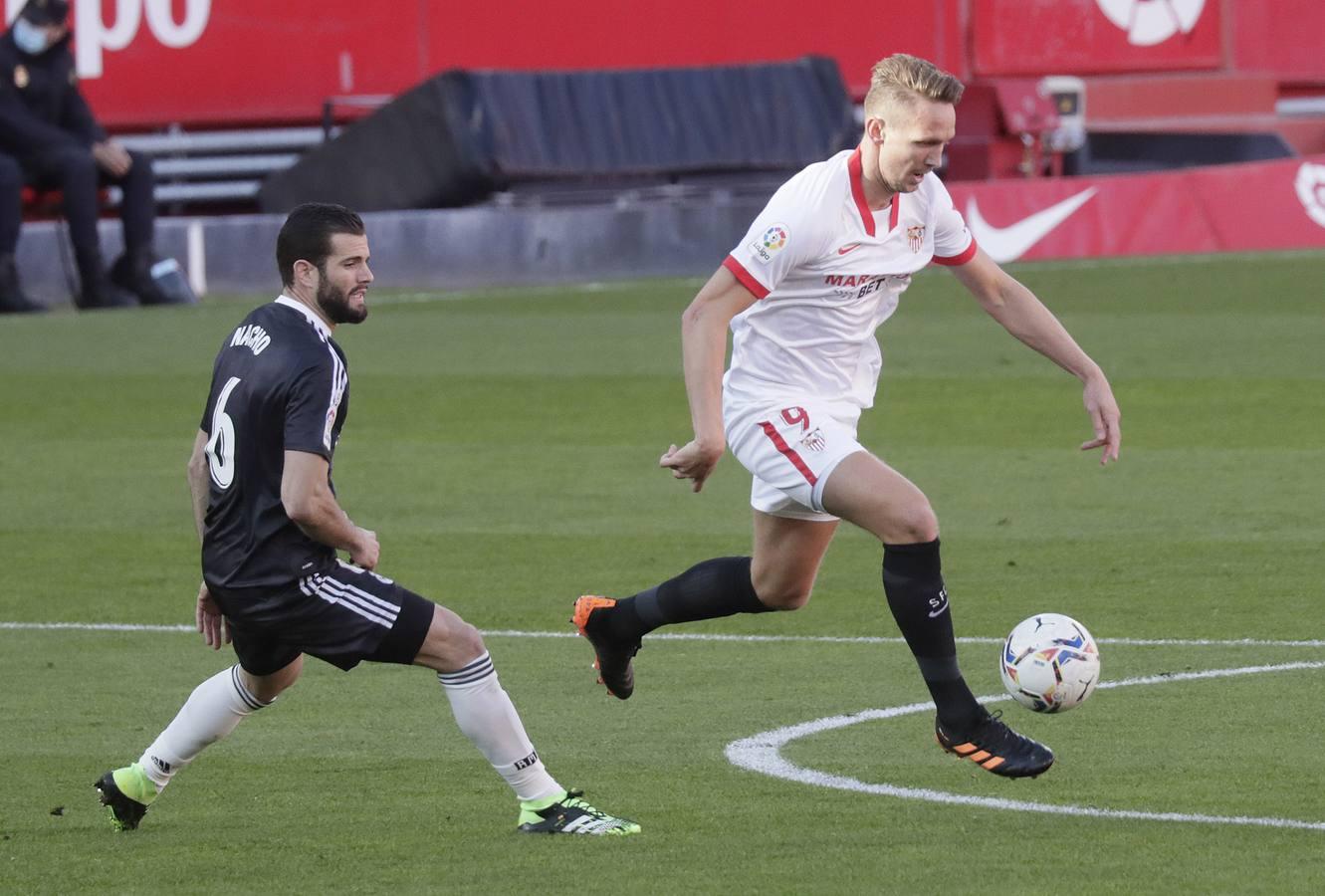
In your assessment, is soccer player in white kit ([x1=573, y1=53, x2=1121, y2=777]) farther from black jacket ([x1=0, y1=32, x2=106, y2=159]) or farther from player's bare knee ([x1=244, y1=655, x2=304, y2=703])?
black jacket ([x1=0, y1=32, x2=106, y2=159])

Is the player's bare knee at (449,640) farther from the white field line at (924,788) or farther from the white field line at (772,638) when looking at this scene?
the white field line at (772,638)

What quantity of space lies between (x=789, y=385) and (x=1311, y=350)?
412 inches

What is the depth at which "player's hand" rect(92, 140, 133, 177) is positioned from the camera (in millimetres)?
20859

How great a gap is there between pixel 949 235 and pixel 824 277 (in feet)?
1.66

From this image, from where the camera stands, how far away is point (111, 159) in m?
20.9

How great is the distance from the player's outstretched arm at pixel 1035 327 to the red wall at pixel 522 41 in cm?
1872

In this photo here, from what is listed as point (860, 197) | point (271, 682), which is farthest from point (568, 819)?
point (860, 197)

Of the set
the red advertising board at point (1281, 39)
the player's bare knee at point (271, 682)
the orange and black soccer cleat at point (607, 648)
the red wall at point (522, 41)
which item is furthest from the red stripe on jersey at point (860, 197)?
the red advertising board at point (1281, 39)

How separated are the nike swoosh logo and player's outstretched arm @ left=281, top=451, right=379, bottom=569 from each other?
679 inches

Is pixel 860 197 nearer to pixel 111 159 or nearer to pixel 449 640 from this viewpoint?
pixel 449 640

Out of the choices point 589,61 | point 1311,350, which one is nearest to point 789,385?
point 1311,350

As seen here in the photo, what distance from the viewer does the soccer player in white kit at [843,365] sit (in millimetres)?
6527

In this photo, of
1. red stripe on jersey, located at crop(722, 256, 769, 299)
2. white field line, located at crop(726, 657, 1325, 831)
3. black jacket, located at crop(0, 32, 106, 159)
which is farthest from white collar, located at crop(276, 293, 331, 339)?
black jacket, located at crop(0, 32, 106, 159)

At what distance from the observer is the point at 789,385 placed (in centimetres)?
695
